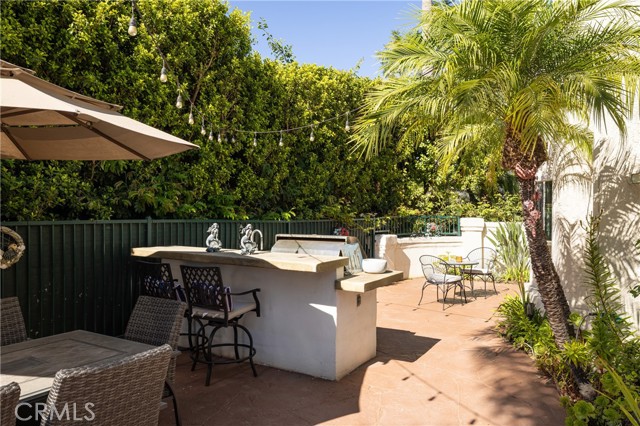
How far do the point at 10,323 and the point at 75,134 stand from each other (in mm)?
1681

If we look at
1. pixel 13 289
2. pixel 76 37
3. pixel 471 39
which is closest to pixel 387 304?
pixel 471 39

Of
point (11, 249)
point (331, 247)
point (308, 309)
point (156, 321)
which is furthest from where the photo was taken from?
point (331, 247)

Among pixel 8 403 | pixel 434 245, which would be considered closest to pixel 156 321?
pixel 8 403

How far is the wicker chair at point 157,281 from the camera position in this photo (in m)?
4.72

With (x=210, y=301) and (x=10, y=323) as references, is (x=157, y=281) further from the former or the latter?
(x=10, y=323)

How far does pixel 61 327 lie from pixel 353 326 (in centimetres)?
354

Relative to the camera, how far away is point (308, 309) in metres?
4.60

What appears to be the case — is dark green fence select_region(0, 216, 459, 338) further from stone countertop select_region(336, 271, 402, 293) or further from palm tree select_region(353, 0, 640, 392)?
palm tree select_region(353, 0, 640, 392)

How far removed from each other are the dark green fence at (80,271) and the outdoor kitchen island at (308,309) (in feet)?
3.41

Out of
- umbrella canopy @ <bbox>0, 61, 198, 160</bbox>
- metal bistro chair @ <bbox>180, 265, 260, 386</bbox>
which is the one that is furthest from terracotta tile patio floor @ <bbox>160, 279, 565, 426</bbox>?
umbrella canopy @ <bbox>0, 61, 198, 160</bbox>

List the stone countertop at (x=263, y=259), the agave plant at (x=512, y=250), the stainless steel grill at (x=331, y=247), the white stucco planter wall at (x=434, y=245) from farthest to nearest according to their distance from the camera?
the white stucco planter wall at (x=434, y=245) → the agave plant at (x=512, y=250) → the stainless steel grill at (x=331, y=247) → the stone countertop at (x=263, y=259)

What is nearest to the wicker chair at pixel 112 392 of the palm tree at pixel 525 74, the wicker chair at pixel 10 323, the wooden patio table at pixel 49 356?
the wooden patio table at pixel 49 356

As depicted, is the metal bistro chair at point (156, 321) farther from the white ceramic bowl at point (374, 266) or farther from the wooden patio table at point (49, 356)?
the white ceramic bowl at point (374, 266)

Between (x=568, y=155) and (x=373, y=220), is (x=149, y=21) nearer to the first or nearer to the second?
(x=568, y=155)
